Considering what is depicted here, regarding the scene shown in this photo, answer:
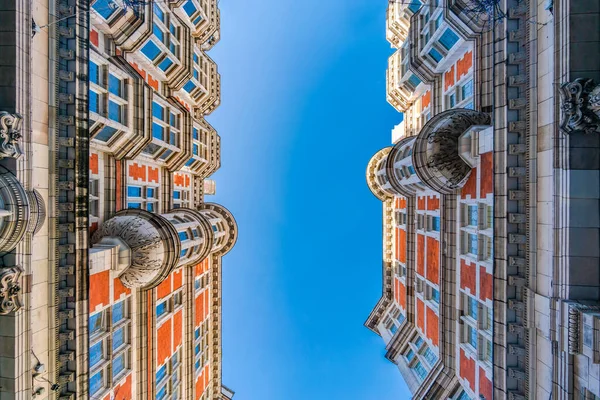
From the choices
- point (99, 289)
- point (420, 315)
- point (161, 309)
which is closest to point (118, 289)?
point (99, 289)

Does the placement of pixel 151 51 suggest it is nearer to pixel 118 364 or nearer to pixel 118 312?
pixel 118 312

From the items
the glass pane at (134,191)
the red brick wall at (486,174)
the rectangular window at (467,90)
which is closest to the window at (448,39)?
the rectangular window at (467,90)

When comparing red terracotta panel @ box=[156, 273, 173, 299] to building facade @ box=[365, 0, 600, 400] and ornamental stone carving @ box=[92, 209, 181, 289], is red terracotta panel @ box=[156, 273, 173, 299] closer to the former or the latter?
ornamental stone carving @ box=[92, 209, 181, 289]

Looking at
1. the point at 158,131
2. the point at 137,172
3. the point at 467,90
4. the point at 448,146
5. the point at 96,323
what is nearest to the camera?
the point at 96,323

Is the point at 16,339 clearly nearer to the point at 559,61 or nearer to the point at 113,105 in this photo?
the point at 113,105

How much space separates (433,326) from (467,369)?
19.1 feet

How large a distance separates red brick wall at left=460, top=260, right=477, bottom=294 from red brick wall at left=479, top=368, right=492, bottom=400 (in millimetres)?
5017

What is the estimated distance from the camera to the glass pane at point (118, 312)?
19391 mm

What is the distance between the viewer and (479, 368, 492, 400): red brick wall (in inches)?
694

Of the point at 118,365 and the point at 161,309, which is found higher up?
the point at 161,309

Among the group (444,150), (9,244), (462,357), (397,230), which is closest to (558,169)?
(444,150)

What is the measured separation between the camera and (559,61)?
11.7m

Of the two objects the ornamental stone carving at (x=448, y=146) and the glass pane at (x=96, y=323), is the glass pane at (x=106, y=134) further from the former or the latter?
the ornamental stone carving at (x=448, y=146)

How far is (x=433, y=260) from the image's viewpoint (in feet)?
86.1
